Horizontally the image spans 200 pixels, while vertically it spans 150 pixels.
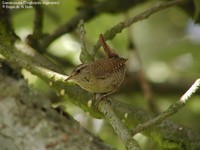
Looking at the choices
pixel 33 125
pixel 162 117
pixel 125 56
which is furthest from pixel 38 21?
pixel 125 56

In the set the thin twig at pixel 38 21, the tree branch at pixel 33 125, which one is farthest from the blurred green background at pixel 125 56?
the tree branch at pixel 33 125

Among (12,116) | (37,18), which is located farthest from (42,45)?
(12,116)

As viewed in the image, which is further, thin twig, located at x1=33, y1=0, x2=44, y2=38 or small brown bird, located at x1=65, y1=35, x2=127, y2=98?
thin twig, located at x1=33, y1=0, x2=44, y2=38

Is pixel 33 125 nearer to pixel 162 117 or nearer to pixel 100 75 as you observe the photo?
pixel 100 75

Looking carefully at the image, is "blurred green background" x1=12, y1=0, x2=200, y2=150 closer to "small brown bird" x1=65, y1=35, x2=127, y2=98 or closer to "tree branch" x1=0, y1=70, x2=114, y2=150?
"tree branch" x1=0, y1=70, x2=114, y2=150

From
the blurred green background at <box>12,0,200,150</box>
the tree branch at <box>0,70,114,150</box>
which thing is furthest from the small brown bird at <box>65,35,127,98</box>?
the blurred green background at <box>12,0,200,150</box>

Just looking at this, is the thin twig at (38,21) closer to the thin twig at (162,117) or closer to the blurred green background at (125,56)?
the blurred green background at (125,56)

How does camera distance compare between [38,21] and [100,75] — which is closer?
[100,75]

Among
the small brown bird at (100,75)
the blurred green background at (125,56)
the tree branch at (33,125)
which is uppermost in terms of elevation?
the small brown bird at (100,75)

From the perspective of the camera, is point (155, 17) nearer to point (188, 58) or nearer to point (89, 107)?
point (188, 58)
